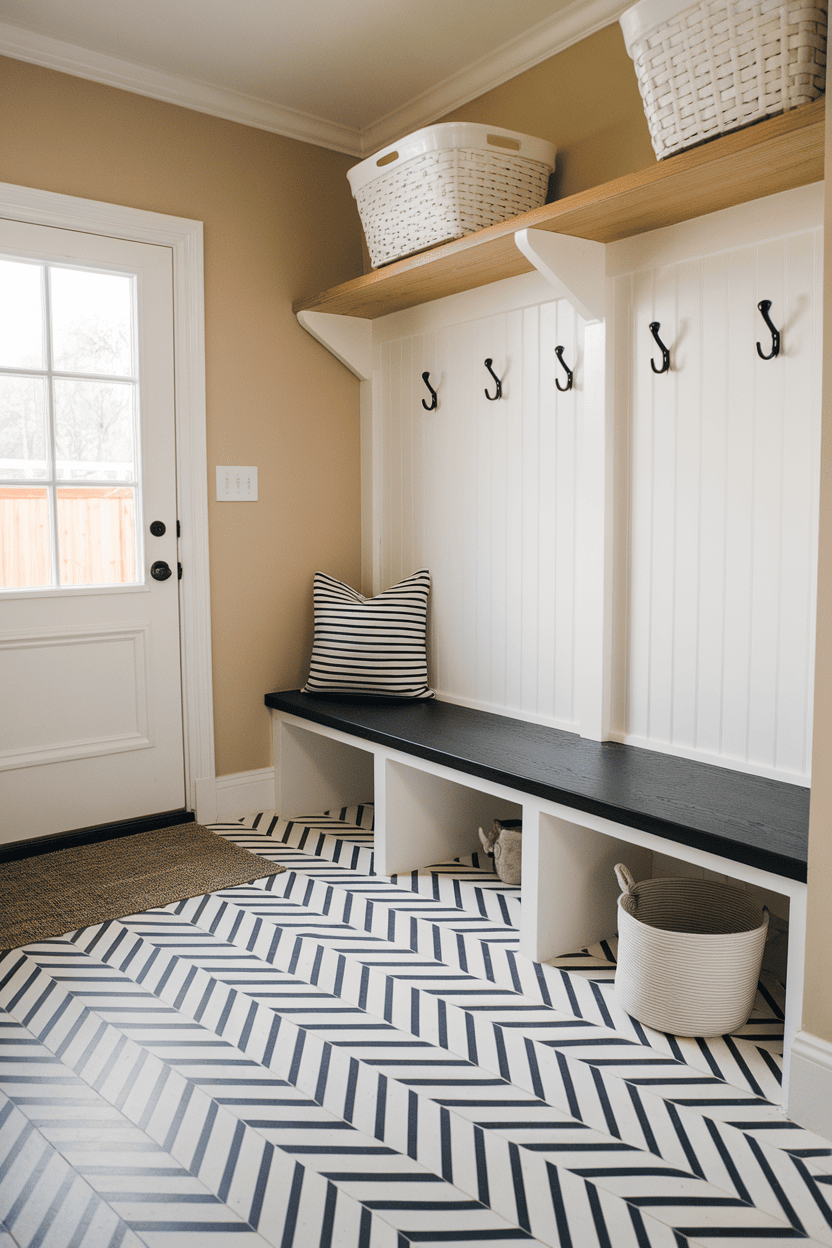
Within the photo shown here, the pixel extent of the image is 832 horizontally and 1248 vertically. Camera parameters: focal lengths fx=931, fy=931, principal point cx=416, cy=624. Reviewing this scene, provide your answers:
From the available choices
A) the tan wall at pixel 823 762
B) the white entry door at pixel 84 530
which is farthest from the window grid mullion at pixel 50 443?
the tan wall at pixel 823 762

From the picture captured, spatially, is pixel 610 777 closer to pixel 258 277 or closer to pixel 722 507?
pixel 722 507

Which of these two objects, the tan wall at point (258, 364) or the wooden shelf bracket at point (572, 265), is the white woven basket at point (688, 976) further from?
the tan wall at point (258, 364)

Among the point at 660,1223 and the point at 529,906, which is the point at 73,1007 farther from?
the point at 660,1223

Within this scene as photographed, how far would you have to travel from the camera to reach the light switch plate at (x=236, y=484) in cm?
302

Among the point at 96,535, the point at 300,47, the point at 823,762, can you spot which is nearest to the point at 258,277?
the point at 300,47

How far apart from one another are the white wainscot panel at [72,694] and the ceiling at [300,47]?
162cm

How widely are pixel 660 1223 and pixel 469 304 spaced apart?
7.79 ft

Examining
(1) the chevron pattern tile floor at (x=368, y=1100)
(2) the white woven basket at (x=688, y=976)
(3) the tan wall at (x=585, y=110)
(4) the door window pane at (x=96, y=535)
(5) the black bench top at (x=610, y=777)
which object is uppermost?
(3) the tan wall at (x=585, y=110)

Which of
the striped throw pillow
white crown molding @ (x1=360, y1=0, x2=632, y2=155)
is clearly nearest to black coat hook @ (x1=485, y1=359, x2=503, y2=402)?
the striped throw pillow

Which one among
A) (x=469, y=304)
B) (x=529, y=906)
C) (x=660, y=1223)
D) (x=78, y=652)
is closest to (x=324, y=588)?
(x=78, y=652)

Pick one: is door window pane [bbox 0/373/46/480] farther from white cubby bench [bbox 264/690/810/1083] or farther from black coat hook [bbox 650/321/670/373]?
black coat hook [bbox 650/321/670/373]

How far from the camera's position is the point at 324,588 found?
10.3 feet

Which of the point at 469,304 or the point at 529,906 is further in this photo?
the point at 469,304

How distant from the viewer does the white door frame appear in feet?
9.04
